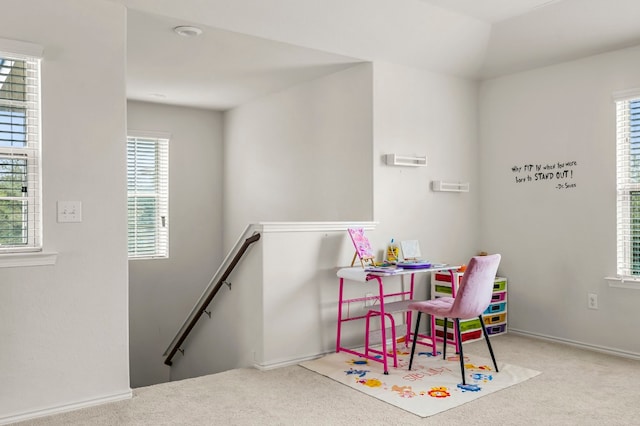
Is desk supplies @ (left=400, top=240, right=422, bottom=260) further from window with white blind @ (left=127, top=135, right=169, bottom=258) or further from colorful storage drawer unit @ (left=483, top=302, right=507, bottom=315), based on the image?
window with white blind @ (left=127, top=135, right=169, bottom=258)

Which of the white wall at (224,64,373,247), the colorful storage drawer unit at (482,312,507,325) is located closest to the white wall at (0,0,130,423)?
the white wall at (224,64,373,247)

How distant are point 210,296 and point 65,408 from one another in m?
1.60

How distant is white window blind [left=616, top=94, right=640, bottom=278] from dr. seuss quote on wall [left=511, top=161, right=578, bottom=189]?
0.38 meters

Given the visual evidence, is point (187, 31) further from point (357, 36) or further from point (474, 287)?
point (474, 287)

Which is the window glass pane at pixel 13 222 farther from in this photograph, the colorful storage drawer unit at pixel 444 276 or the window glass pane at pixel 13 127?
the colorful storage drawer unit at pixel 444 276

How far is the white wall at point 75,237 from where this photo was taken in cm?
292

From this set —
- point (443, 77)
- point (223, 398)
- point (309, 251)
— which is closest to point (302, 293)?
point (309, 251)

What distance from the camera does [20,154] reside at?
2977mm

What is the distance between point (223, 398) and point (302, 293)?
1.06 meters

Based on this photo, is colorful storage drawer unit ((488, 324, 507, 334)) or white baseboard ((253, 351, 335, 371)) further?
colorful storage drawer unit ((488, 324, 507, 334))

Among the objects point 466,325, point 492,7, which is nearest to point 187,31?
point 492,7

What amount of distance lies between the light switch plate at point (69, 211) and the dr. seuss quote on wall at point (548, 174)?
3731 millimetres

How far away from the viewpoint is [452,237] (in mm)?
5039

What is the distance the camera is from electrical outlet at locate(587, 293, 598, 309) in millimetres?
4376
